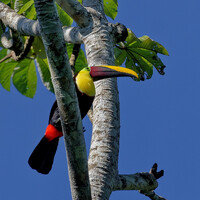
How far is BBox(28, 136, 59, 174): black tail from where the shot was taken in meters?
3.80

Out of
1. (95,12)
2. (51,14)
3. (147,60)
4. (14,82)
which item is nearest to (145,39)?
(147,60)

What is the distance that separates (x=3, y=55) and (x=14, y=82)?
16.2 inches

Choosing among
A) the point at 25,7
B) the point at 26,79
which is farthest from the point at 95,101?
the point at 26,79

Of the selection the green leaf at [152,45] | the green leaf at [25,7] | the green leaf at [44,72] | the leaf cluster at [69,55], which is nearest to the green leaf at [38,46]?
the leaf cluster at [69,55]

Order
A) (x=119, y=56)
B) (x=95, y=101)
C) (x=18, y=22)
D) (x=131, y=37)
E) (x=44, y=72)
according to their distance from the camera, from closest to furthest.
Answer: (x=95, y=101) < (x=18, y=22) < (x=131, y=37) < (x=119, y=56) < (x=44, y=72)

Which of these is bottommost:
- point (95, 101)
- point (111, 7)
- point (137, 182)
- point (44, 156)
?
point (137, 182)

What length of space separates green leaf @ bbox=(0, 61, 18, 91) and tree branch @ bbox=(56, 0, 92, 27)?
172 cm

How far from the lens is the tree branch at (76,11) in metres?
4.04

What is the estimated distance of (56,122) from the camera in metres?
4.07

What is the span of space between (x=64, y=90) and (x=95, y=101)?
1268 millimetres

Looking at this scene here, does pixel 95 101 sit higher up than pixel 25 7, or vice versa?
pixel 25 7

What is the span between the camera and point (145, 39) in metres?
5.16

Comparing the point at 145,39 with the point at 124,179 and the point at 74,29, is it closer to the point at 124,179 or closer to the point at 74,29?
the point at 74,29

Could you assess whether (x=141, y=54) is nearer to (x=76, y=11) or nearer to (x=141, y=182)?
(x=76, y=11)
